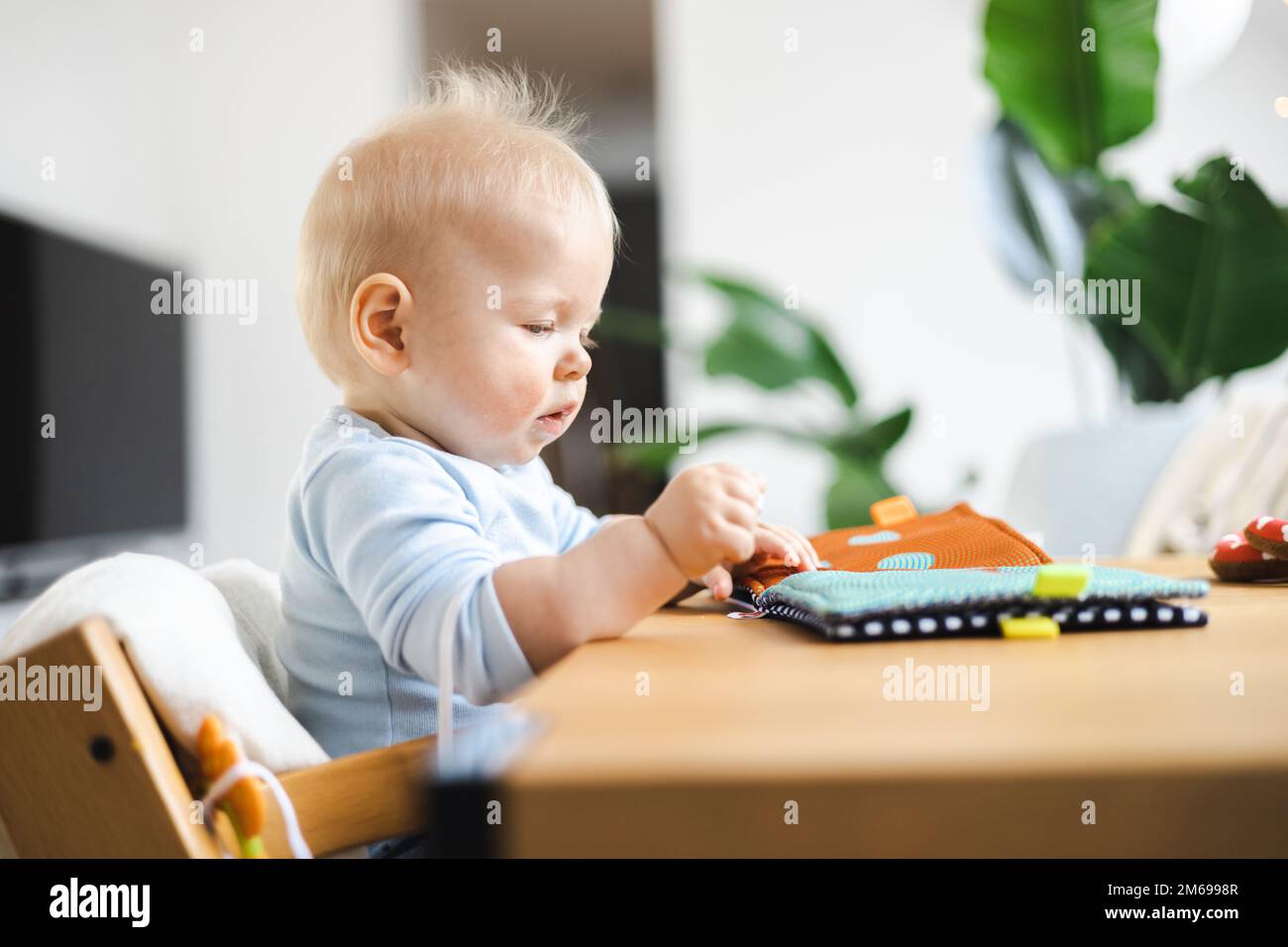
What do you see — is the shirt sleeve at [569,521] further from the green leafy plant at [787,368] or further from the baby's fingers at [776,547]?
the green leafy plant at [787,368]

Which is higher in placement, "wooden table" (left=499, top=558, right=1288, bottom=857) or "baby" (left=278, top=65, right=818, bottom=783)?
"baby" (left=278, top=65, right=818, bottom=783)

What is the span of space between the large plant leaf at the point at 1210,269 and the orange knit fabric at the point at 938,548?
0.92m

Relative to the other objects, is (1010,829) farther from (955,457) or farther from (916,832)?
(955,457)

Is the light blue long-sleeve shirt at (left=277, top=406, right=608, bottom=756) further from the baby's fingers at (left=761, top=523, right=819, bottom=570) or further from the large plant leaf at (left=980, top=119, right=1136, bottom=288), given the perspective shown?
the large plant leaf at (left=980, top=119, right=1136, bottom=288)

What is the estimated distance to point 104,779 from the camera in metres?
0.49

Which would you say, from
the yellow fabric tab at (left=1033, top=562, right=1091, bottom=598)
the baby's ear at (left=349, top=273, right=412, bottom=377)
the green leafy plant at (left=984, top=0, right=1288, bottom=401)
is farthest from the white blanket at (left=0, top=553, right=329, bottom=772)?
the green leafy plant at (left=984, top=0, right=1288, bottom=401)

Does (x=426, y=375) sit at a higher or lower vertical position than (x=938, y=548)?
higher

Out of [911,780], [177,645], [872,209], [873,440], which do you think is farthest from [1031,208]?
[911,780]

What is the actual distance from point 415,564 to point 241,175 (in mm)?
2877

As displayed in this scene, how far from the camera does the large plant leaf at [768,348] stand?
2.24 meters

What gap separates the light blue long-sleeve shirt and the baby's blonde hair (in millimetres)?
97

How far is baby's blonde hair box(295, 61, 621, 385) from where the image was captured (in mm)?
718

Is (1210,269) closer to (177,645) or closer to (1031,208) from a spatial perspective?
(1031,208)
